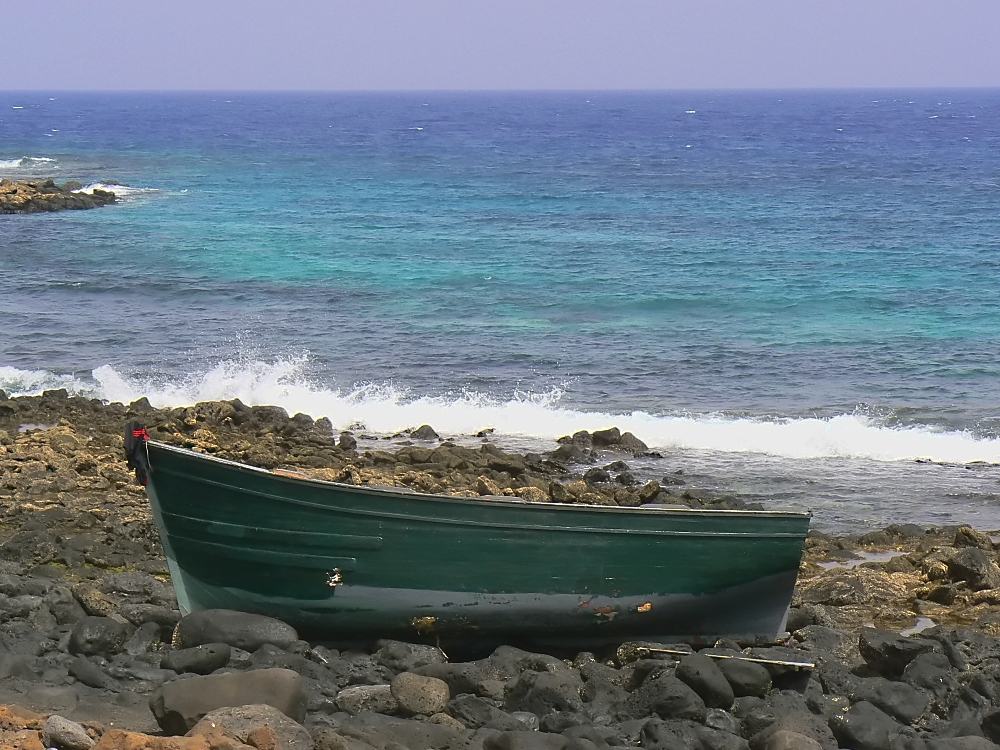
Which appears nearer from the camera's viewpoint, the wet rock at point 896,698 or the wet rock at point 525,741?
the wet rock at point 525,741

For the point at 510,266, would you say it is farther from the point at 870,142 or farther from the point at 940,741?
the point at 870,142

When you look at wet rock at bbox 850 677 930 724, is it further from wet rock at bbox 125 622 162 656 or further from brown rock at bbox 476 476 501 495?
brown rock at bbox 476 476 501 495

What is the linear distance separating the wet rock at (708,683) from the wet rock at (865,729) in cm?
73

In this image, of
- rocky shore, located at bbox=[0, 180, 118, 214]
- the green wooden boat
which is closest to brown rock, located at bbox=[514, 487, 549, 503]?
the green wooden boat

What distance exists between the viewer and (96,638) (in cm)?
934

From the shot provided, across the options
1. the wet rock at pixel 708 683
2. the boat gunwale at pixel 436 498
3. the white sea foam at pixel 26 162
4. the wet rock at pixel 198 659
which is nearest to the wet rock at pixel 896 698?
the wet rock at pixel 708 683

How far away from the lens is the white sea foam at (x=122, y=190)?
54750mm

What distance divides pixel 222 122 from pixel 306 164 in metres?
68.6

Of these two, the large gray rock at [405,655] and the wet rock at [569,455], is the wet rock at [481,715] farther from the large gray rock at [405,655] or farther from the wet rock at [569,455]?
the wet rock at [569,455]

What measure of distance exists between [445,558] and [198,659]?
206 cm

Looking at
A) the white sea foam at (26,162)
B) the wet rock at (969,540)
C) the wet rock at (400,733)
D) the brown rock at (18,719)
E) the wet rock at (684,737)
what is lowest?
the wet rock at (969,540)

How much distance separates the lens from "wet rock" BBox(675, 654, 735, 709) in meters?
8.71

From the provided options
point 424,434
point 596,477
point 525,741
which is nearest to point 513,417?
point 424,434

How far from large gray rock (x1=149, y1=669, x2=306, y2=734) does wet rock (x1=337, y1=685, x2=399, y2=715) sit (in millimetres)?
553
